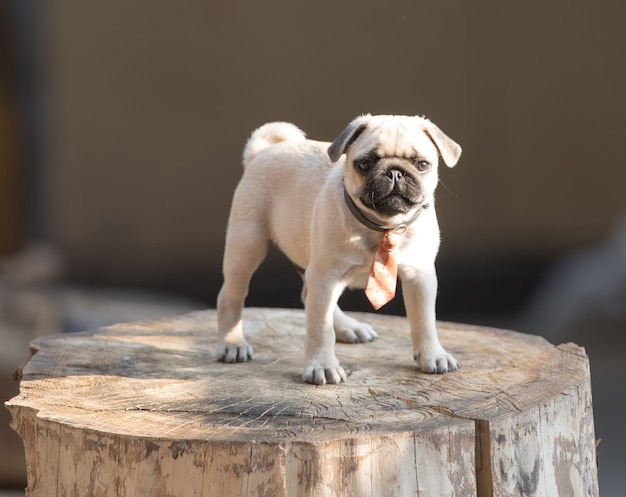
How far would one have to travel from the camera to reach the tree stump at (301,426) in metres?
2.52

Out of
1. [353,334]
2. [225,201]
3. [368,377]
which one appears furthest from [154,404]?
[225,201]

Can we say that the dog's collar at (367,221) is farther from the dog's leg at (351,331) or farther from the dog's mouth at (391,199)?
the dog's leg at (351,331)

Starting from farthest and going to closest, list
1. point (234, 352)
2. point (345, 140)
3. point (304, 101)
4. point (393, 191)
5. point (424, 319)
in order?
point (304, 101) → point (234, 352) → point (424, 319) → point (345, 140) → point (393, 191)

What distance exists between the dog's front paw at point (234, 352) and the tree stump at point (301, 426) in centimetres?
4

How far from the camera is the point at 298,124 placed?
884cm

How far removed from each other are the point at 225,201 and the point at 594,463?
6.16m

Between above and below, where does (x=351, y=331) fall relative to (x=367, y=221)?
below

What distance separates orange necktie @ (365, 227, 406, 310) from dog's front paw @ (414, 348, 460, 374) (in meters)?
0.28

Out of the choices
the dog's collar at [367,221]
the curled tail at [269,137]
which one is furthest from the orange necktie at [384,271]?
the curled tail at [269,137]

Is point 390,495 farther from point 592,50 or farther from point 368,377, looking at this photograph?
point 592,50

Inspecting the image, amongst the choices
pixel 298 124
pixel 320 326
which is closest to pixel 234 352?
pixel 320 326

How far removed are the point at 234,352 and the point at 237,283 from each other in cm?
26

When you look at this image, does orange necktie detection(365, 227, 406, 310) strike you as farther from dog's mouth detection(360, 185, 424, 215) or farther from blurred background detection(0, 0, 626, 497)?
blurred background detection(0, 0, 626, 497)

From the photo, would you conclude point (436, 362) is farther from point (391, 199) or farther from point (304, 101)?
point (304, 101)
